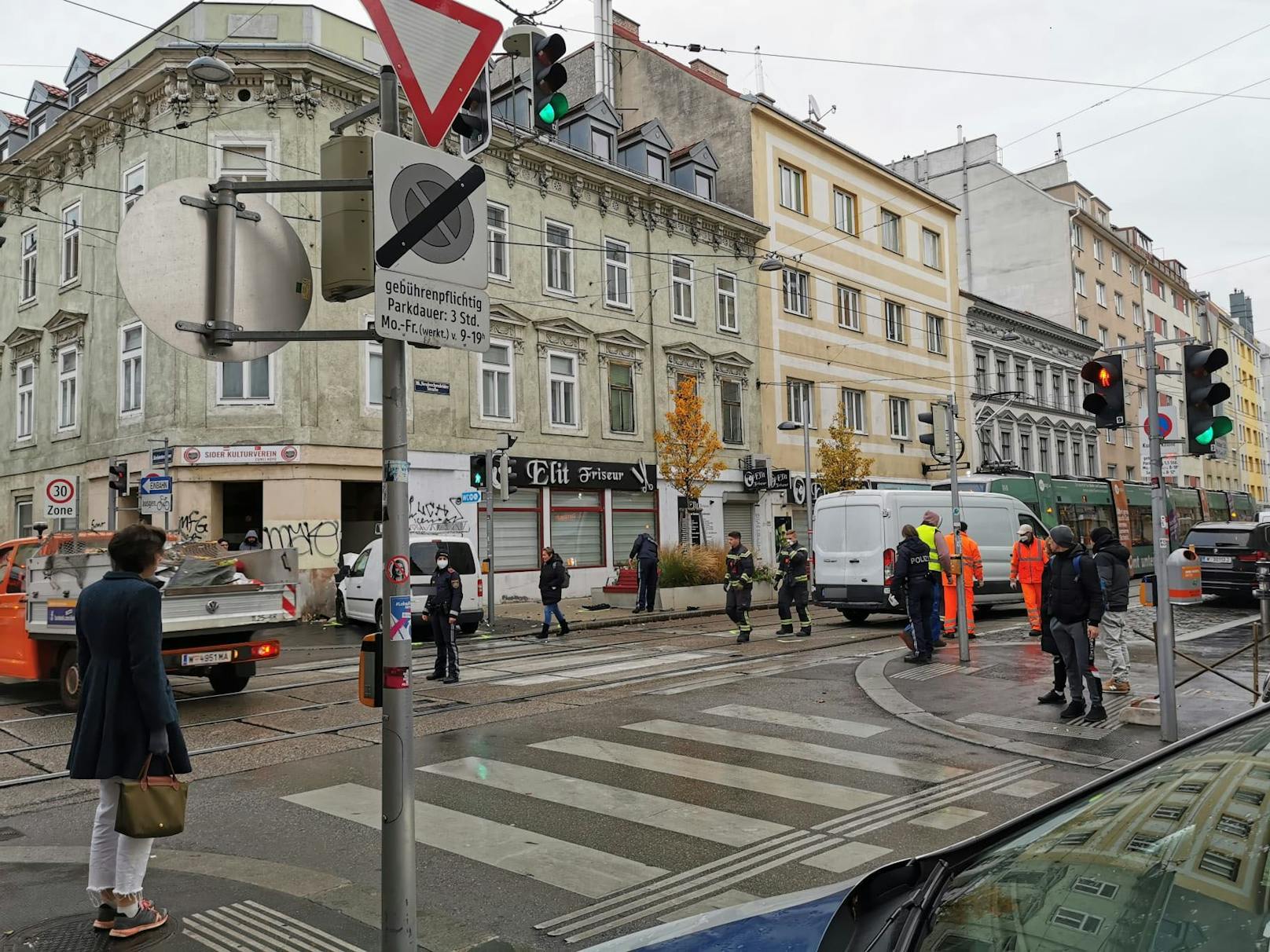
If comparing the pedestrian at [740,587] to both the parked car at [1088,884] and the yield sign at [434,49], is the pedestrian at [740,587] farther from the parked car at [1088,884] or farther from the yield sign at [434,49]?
the parked car at [1088,884]

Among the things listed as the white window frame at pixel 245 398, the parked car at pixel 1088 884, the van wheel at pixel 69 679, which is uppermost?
the white window frame at pixel 245 398

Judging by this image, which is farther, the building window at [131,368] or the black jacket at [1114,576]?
the building window at [131,368]

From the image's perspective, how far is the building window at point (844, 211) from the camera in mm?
36844

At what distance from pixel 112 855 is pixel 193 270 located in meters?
2.67

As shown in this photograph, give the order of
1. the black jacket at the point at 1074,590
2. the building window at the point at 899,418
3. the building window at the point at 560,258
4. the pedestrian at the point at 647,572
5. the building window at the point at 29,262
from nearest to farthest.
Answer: the black jacket at the point at 1074,590 → the pedestrian at the point at 647,572 → the building window at the point at 560,258 → the building window at the point at 29,262 → the building window at the point at 899,418

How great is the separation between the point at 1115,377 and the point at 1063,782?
3611 millimetres

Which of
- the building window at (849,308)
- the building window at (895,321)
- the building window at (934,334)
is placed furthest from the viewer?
the building window at (934,334)

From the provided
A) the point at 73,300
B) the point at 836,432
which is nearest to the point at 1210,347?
the point at 836,432

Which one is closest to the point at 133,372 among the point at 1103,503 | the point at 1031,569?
the point at 1031,569

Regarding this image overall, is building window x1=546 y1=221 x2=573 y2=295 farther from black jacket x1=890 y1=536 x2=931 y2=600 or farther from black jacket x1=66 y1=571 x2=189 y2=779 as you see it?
black jacket x1=66 y1=571 x2=189 y2=779

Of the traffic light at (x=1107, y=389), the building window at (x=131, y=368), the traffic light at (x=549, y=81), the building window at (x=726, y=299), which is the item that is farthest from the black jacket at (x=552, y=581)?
the building window at (x=726, y=299)

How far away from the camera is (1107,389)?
8445 millimetres

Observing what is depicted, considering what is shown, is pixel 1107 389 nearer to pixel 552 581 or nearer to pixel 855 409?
pixel 552 581

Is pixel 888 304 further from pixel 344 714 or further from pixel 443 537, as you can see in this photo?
pixel 344 714
